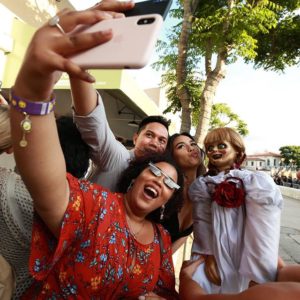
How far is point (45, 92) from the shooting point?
788 mm

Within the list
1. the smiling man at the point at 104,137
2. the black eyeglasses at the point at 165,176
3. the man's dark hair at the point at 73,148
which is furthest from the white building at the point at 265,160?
the man's dark hair at the point at 73,148

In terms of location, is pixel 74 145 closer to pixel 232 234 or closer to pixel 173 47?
pixel 232 234

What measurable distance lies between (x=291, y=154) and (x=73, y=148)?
74.7 metres

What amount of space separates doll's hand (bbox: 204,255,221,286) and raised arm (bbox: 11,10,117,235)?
3.92ft

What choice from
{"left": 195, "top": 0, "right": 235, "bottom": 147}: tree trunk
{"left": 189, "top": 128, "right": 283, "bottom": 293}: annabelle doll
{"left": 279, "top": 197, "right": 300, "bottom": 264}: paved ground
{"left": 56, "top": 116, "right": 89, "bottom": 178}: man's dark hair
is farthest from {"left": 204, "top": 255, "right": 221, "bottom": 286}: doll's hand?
{"left": 279, "top": 197, "right": 300, "bottom": 264}: paved ground

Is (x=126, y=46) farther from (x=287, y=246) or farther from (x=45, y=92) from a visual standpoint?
(x=287, y=246)

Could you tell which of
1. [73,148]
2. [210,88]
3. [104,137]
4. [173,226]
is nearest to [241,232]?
[173,226]

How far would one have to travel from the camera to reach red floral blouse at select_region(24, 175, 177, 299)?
1.13m

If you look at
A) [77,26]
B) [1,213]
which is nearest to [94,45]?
[77,26]

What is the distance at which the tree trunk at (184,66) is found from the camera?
5672 mm

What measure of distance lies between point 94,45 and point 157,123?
1644 mm

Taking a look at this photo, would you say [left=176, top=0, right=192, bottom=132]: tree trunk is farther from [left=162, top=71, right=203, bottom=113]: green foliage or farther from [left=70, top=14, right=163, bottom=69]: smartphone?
[left=70, top=14, right=163, bottom=69]: smartphone

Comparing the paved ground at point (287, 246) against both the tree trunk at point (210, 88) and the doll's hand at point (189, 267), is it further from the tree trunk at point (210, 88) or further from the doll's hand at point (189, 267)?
the doll's hand at point (189, 267)

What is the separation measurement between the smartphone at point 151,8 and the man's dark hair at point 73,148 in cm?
103
